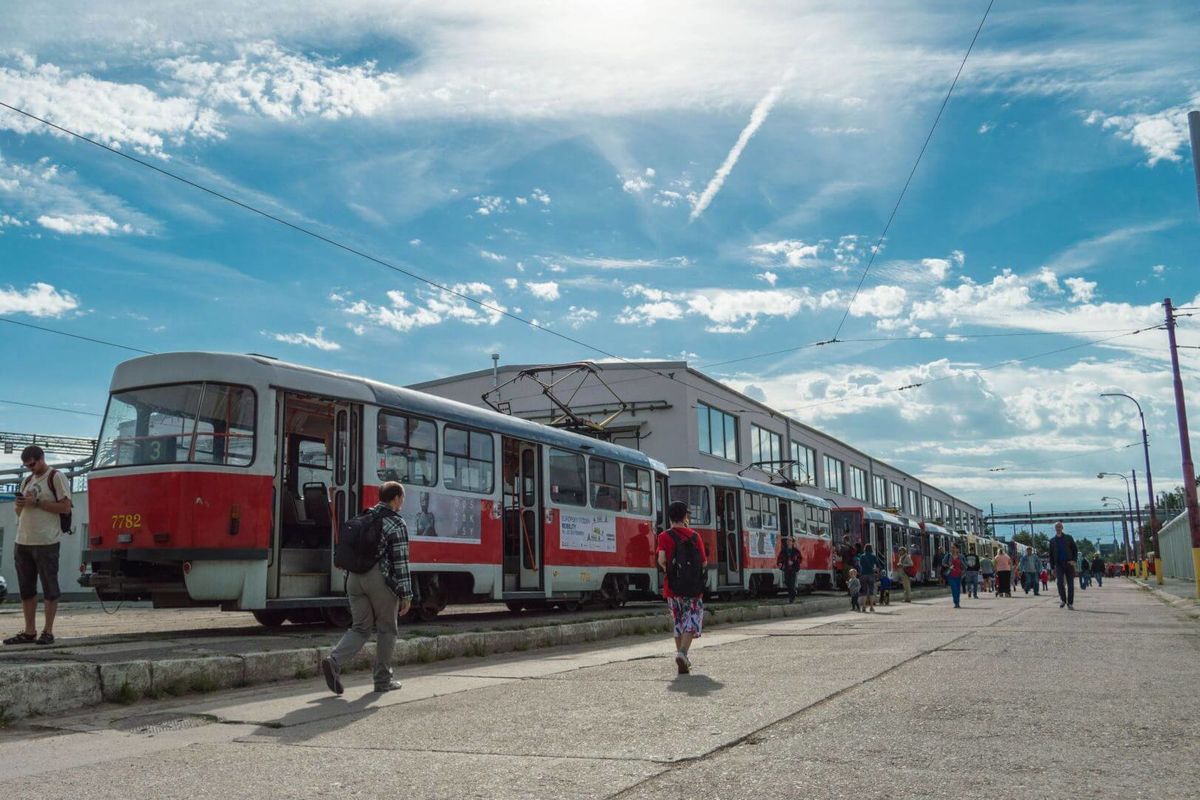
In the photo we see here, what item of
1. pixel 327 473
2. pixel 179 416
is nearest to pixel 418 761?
pixel 179 416

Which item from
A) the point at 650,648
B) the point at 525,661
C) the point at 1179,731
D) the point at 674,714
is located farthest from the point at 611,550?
the point at 1179,731

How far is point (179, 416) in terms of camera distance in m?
11.1

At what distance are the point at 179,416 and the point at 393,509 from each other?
4.29 metres

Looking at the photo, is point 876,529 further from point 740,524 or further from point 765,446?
point 740,524

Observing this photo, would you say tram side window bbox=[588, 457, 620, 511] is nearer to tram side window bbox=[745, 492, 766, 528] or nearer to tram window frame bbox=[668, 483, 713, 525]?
tram window frame bbox=[668, 483, 713, 525]

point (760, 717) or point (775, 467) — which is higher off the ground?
point (775, 467)

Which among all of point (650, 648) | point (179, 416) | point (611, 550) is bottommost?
point (650, 648)

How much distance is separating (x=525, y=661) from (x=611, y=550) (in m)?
8.55

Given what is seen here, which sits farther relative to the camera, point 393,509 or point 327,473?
point 327,473

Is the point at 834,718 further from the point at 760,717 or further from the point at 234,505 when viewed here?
the point at 234,505

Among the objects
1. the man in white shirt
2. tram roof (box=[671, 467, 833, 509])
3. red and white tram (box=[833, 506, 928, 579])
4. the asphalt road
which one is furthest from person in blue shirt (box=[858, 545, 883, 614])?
the man in white shirt

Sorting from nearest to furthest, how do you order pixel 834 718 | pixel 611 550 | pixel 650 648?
pixel 834 718, pixel 650 648, pixel 611 550

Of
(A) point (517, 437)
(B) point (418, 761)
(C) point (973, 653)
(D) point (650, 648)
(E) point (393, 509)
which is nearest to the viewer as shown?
(B) point (418, 761)

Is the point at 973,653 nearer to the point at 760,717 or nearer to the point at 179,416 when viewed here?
the point at 760,717
